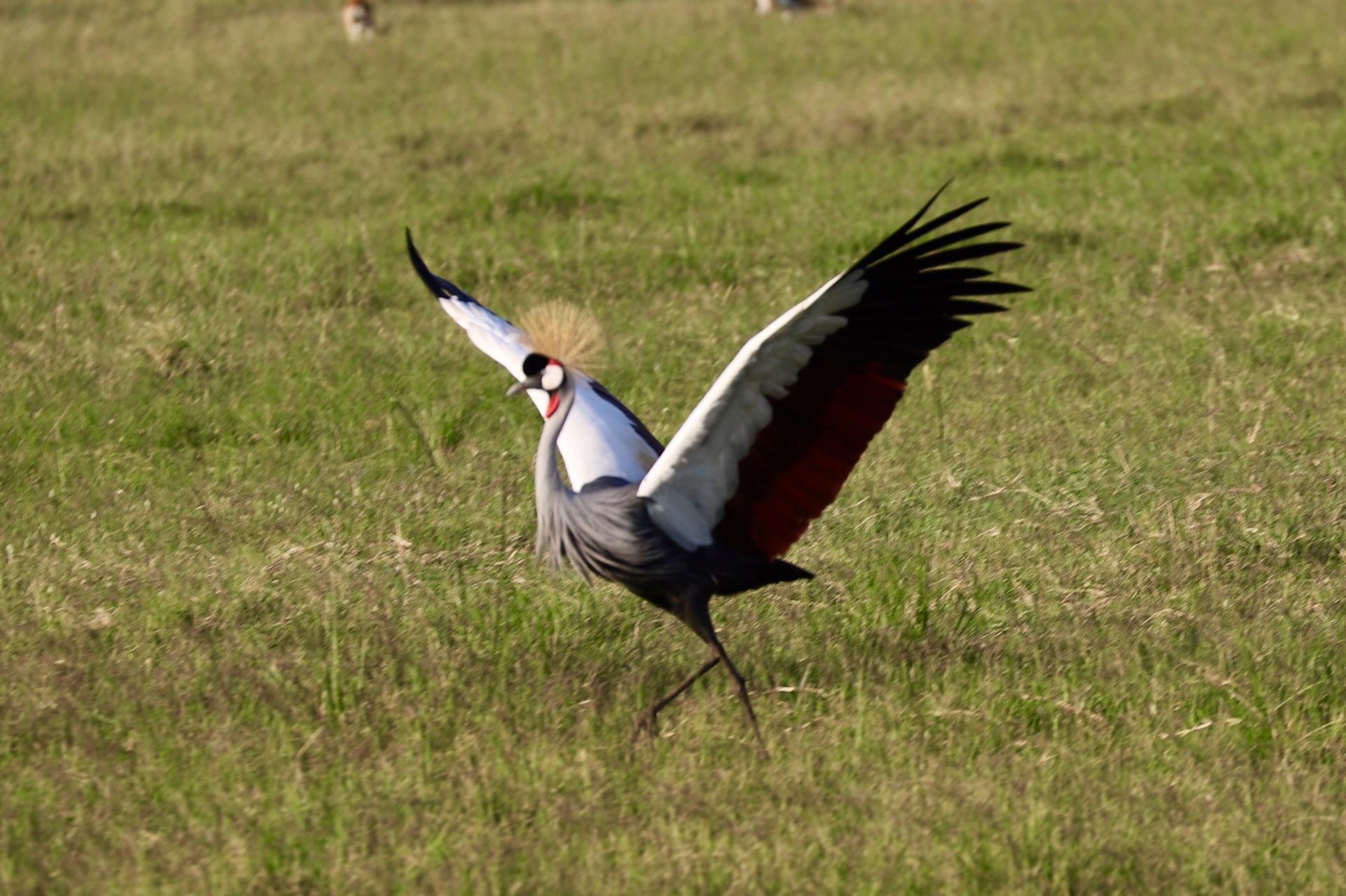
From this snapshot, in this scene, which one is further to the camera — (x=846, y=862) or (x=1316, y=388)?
(x=1316, y=388)

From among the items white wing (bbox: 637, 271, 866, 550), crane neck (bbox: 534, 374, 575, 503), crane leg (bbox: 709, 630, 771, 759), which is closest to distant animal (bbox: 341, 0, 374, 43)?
crane neck (bbox: 534, 374, 575, 503)

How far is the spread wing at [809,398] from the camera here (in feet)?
11.4

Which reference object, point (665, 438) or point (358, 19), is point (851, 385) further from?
point (358, 19)

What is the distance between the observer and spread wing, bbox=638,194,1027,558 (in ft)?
11.4

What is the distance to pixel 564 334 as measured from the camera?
3.93 metres

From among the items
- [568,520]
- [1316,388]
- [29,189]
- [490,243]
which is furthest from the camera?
[29,189]

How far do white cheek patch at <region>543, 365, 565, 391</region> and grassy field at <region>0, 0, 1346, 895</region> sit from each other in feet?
2.45

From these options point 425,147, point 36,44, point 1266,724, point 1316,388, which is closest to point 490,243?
point 425,147

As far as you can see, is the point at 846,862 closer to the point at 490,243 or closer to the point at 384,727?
the point at 384,727

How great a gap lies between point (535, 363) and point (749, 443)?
0.61m

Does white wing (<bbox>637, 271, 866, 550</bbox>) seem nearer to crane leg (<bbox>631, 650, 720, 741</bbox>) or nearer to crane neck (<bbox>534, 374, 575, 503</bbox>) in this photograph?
crane neck (<bbox>534, 374, 575, 503</bbox>)

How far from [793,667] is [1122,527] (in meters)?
1.38

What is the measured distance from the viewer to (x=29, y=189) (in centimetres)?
954

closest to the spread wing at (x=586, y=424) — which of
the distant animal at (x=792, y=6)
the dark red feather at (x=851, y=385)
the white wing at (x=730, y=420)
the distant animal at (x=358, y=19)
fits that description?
the white wing at (x=730, y=420)
